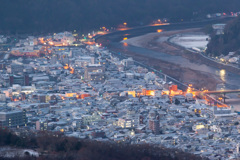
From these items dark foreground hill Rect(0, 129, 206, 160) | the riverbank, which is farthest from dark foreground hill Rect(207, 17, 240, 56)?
dark foreground hill Rect(0, 129, 206, 160)

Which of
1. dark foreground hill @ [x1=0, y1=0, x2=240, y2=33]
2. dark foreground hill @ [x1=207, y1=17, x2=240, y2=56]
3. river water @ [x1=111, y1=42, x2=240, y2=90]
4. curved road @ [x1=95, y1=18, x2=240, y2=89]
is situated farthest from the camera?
dark foreground hill @ [x1=0, y1=0, x2=240, y2=33]

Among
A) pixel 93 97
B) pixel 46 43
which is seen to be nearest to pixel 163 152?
pixel 93 97

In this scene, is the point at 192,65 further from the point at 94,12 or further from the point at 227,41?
the point at 94,12

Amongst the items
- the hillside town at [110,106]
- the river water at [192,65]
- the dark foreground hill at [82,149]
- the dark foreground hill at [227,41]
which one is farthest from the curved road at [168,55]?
the dark foreground hill at [82,149]

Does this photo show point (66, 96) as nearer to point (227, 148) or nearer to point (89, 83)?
point (89, 83)

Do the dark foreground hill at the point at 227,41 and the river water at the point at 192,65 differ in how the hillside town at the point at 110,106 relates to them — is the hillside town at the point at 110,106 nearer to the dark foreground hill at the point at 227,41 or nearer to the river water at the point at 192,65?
the river water at the point at 192,65

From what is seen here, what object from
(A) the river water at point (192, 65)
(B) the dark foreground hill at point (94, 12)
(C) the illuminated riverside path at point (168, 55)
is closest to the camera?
(A) the river water at point (192, 65)

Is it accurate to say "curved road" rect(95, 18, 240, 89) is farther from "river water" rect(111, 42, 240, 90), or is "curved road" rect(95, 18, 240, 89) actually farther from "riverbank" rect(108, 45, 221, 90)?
"riverbank" rect(108, 45, 221, 90)
